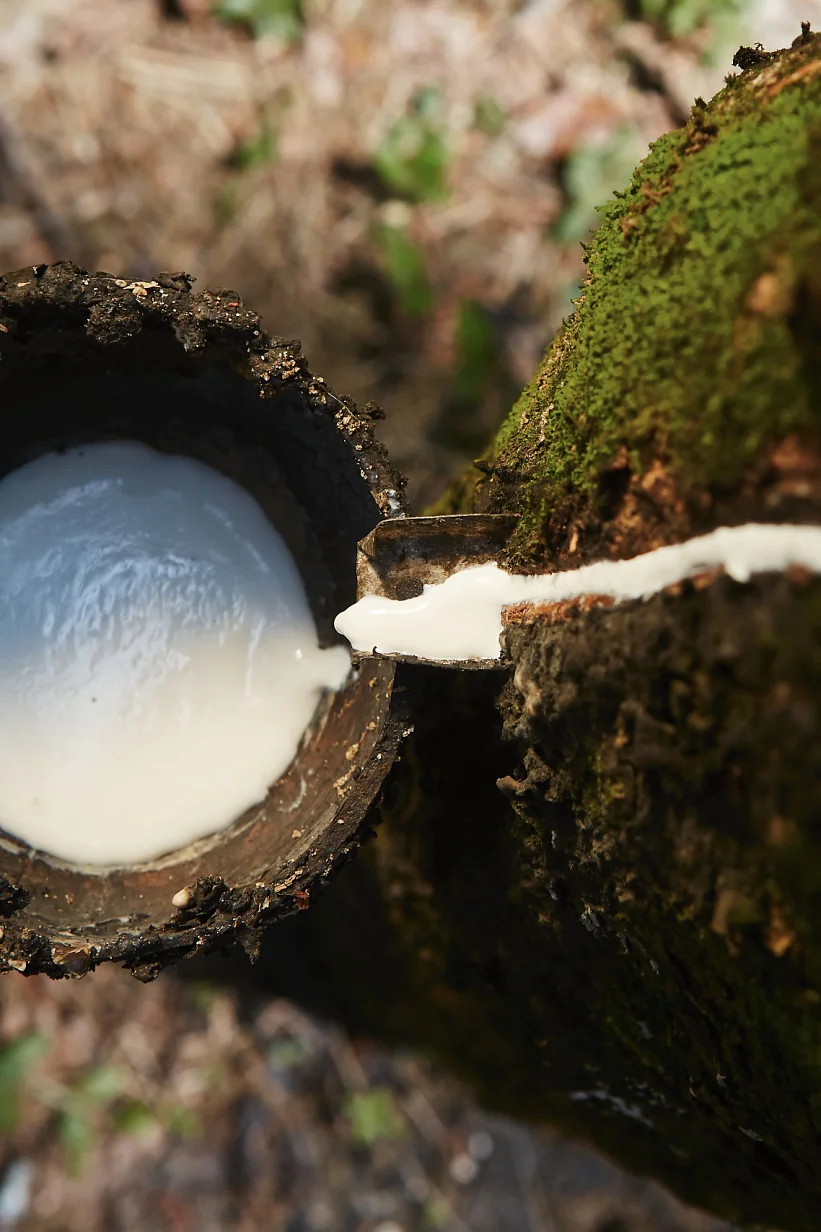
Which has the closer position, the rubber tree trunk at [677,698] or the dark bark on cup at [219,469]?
the rubber tree trunk at [677,698]

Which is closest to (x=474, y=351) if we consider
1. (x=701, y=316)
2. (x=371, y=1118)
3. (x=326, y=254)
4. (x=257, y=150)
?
(x=326, y=254)

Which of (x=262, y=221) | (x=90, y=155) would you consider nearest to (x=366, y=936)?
(x=262, y=221)

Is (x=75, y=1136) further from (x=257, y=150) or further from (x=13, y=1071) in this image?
(x=257, y=150)

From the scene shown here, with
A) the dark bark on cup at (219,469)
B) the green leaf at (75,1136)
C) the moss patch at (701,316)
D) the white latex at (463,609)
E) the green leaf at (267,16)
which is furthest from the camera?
the green leaf at (267,16)

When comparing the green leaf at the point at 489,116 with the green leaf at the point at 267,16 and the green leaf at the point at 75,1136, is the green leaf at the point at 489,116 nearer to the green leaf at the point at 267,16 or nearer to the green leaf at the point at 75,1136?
the green leaf at the point at 267,16

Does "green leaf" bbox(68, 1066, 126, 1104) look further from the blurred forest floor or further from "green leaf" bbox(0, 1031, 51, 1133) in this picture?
"green leaf" bbox(0, 1031, 51, 1133)

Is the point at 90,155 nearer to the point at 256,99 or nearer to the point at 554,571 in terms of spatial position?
the point at 256,99

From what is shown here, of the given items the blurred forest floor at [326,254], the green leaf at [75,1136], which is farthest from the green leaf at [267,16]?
the green leaf at [75,1136]

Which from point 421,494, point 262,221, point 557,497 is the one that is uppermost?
point 262,221
